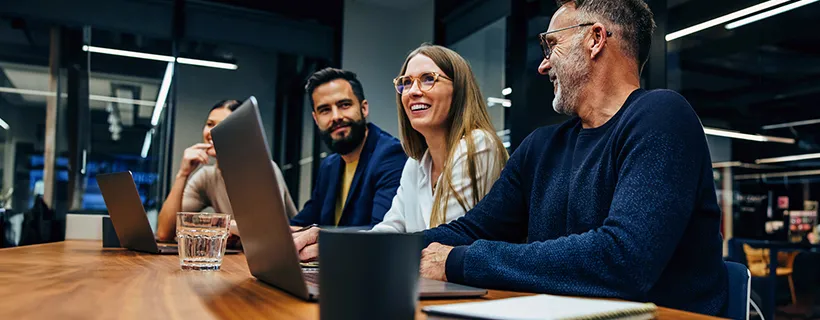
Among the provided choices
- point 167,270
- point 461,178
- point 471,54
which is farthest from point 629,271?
point 471,54

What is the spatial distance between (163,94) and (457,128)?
3777 mm

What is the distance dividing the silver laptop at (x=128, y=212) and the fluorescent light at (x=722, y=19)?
9.02ft

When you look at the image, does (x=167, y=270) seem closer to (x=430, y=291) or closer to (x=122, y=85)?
(x=430, y=291)

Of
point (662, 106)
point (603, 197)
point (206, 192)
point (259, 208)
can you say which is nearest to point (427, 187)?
point (603, 197)

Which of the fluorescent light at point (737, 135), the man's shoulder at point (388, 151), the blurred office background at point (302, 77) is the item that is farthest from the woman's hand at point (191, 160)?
the fluorescent light at point (737, 135)

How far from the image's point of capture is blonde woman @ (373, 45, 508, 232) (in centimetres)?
181

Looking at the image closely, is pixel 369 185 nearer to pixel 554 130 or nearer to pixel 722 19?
pixel 554 130

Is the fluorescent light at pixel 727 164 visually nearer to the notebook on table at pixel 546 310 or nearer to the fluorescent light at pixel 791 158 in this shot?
the fluorescent light at pixel 791 158

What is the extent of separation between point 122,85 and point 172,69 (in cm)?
39

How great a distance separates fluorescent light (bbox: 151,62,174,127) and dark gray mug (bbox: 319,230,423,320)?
16.3 ft

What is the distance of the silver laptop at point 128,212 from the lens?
1.51 m

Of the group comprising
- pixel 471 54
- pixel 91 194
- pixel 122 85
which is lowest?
pixel 91 194

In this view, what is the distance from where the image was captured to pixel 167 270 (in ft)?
3.61

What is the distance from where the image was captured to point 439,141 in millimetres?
2027
